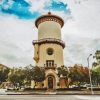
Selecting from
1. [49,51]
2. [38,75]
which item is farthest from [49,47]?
[38,75]

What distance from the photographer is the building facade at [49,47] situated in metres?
52.5

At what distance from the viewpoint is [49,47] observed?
55031 mm

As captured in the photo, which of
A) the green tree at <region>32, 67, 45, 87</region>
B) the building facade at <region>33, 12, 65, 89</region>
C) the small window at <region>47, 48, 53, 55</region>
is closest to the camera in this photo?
the green tree at <region>32, 67, 45, 87</region>

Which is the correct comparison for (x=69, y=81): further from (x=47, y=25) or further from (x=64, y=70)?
(x=47, y=25)

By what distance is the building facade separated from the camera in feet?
172

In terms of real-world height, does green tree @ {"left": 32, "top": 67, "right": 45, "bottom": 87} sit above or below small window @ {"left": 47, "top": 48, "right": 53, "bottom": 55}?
below

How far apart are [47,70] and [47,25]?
12149 mm

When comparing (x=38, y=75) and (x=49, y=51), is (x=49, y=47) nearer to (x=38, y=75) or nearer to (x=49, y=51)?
(x=49, y=51)

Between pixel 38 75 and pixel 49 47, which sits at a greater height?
pixel 49 47

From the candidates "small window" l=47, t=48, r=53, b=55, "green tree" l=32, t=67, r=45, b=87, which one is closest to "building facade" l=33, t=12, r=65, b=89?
"small window" l=47, t=48, r=53, b=55

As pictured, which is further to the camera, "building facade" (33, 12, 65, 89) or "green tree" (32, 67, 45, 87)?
"building facade" (33, 12, 65, 89)

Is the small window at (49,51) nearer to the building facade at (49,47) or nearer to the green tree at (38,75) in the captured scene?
the building facade at (49,47)

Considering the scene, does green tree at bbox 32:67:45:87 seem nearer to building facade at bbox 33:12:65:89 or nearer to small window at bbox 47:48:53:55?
building facade at bbox 33:12:65:89

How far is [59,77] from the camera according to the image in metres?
52.4
